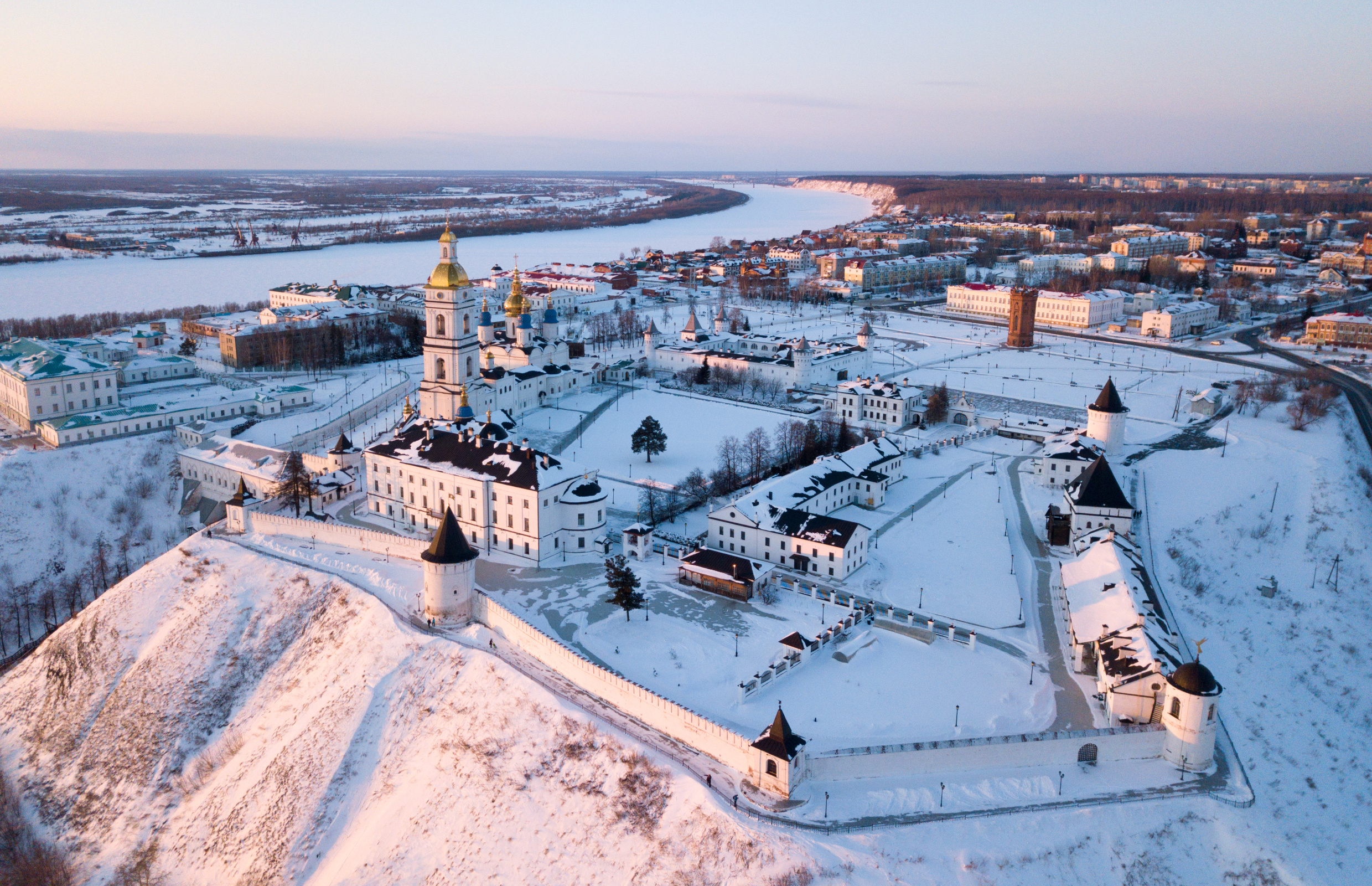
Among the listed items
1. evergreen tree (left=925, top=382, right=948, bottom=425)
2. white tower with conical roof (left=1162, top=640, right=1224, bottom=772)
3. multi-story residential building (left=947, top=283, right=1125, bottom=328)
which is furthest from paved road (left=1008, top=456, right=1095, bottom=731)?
multi-story residential building (left=947, top=283, right=1125, bottom=328)

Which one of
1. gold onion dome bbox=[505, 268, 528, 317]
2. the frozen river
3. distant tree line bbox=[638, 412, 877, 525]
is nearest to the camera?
distant tree line bbox=[638, 412, 877, 525]

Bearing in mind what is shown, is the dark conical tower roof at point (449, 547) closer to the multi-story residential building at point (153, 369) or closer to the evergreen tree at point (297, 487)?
the evergreen tree at point (297, 487)

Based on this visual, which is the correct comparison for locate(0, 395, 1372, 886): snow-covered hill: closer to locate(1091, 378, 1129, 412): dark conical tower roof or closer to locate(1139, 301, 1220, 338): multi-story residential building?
locate(1091, 378, 1129, 412): dark conical tower roof

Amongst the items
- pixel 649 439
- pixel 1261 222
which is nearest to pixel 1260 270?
pixel 1261 222

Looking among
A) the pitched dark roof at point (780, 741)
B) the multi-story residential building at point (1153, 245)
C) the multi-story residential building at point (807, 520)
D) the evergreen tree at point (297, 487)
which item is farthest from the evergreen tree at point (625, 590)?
the multi-story residential building at point (1153, 245)

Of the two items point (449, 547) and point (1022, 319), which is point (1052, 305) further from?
point (449, 547)

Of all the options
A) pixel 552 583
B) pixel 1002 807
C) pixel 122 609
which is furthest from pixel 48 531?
pixel 1002 807
